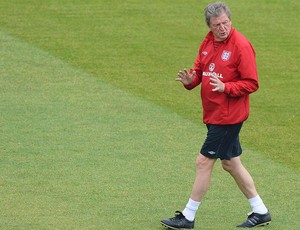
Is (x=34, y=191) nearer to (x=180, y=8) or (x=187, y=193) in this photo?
(x=187, y=193)

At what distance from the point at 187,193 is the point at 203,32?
320 inches

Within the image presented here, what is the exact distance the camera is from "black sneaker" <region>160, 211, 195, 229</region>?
10281 mm

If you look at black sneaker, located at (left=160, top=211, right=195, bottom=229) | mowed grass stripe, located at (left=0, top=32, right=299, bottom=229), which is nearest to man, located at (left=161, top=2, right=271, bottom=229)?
black sneaker, located at (left=160, top=211, right=195, bottom=229)

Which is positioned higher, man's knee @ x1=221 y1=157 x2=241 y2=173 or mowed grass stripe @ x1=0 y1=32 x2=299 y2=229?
man's knee @ x1=221 y1=157 x2=241 y2=173

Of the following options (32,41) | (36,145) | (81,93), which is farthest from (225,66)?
(32,41)

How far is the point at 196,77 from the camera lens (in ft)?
34.3

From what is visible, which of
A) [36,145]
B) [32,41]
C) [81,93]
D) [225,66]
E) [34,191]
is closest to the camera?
[225,66]

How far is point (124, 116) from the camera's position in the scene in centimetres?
1448

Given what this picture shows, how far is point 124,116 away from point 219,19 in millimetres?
4687

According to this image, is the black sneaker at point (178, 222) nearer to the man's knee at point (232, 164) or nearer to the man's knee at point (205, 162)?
the man's knee at point (205, 162)

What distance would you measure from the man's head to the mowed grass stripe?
1875 mm

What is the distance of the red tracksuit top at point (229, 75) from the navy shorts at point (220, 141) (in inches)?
3.0

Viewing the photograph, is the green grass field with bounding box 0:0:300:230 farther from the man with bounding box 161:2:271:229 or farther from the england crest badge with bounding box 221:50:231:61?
the england crest badge with bounding box 221:50:231:61

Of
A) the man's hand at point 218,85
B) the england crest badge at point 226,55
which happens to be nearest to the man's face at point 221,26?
the england crest badge at point 226,55
